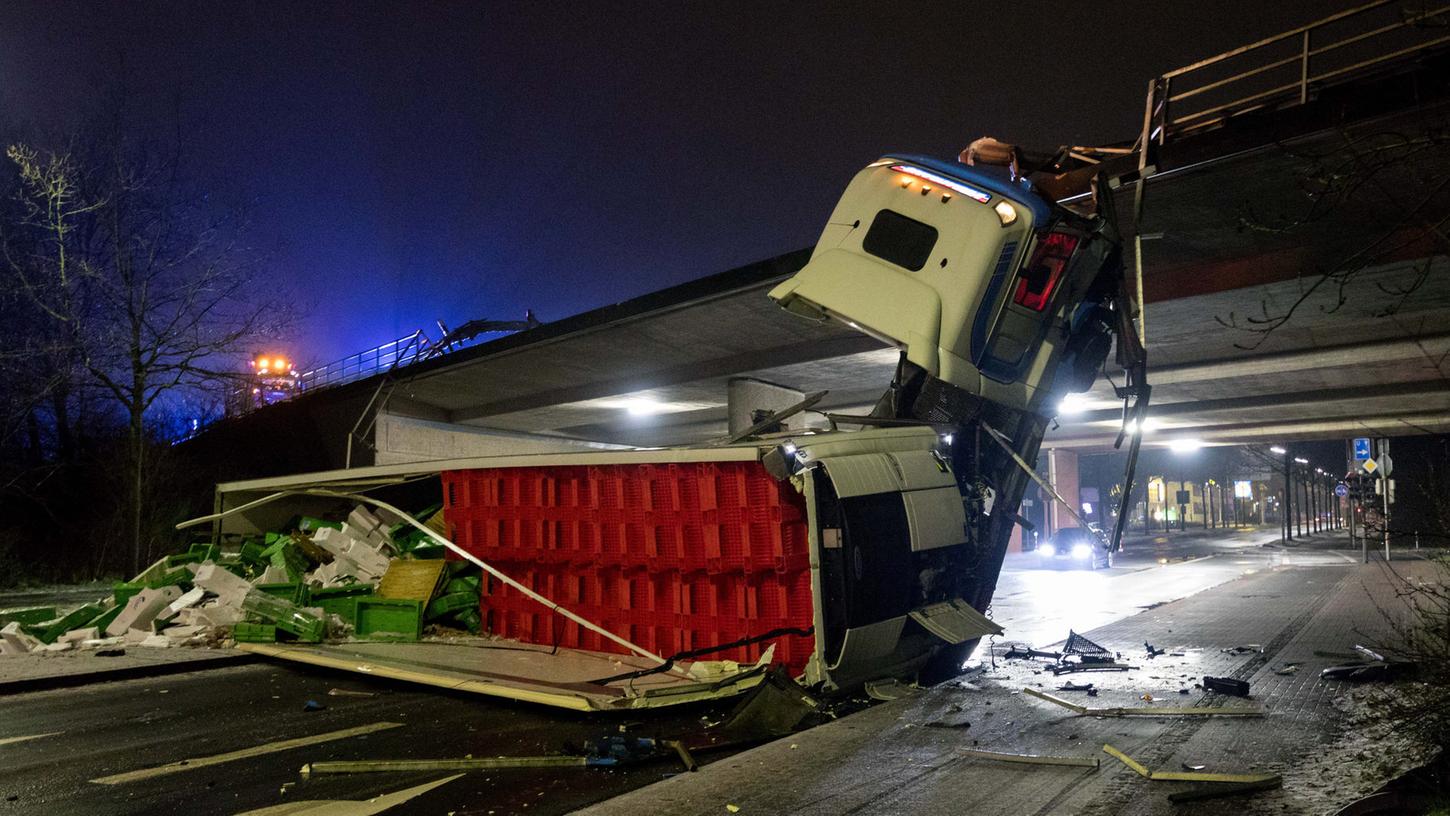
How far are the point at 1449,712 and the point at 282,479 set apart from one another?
13532 millimetres

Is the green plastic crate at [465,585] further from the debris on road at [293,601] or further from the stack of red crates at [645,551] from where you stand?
the stack of red crates at [645,551]

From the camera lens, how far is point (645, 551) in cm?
875

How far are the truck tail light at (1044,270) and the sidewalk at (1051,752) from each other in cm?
344

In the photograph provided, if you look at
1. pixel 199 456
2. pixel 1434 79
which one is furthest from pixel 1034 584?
pixel 199 456

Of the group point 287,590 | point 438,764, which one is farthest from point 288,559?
point 438,764

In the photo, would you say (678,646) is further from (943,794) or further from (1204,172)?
(1204,172)

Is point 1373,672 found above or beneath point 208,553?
beneath

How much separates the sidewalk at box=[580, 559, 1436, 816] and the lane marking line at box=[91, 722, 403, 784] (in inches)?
116

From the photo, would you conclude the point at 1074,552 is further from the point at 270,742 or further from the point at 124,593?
the point at 270,742

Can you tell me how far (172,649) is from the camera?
35.9ft

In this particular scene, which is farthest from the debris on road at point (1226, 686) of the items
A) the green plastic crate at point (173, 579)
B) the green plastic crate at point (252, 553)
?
the green plastic crate at point (173, 579)

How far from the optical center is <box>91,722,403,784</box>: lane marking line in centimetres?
589

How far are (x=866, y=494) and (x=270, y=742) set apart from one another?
5.09 meters

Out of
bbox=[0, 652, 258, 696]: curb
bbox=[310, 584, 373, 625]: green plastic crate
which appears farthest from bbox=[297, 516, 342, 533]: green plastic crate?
bbox=[0, 652, 258, 696]: curb
